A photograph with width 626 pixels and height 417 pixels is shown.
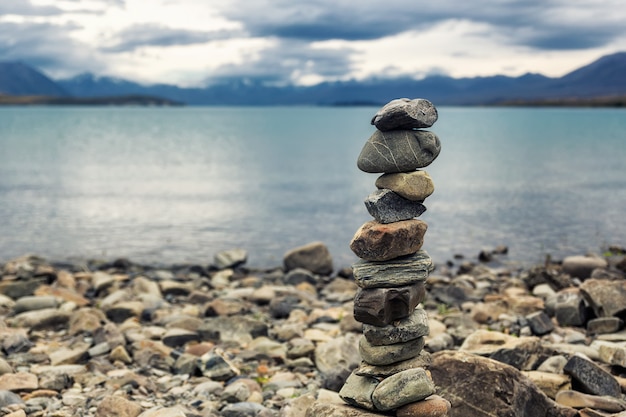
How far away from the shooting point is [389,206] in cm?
1009

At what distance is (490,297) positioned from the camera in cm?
2141

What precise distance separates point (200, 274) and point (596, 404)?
61.5 ft

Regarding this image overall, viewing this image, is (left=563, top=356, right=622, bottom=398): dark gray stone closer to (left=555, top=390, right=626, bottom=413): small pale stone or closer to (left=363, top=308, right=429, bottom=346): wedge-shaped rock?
(left=555, top=390, right=626, bottom=413): small pale stone

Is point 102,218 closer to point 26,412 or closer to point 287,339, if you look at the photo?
point 287,339

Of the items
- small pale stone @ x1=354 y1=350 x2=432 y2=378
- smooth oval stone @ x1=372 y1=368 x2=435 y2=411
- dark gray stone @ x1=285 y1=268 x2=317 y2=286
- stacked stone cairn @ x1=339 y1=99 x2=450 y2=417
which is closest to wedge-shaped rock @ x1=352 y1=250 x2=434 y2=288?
stacked stone cairn @ x1=339 y1=99 x2=450 y2=417

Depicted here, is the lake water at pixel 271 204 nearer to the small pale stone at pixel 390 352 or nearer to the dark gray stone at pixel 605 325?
the dark gray stone at pixel 605 325

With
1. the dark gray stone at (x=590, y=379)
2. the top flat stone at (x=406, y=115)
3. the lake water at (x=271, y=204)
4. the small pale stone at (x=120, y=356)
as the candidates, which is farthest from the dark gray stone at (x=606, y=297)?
the lake water at (x=271, y=204)

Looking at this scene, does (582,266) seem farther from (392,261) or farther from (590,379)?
(392,261)

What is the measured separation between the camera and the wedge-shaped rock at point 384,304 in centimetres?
985

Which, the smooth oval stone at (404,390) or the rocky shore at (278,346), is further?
the rocky shore at (278,346)

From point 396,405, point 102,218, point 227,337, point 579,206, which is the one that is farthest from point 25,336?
point 579,206

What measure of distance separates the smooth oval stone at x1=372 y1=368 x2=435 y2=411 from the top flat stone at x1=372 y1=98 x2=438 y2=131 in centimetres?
335

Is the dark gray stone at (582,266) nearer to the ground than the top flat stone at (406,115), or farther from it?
nearer to the ground

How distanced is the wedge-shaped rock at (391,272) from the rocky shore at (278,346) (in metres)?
1.21
